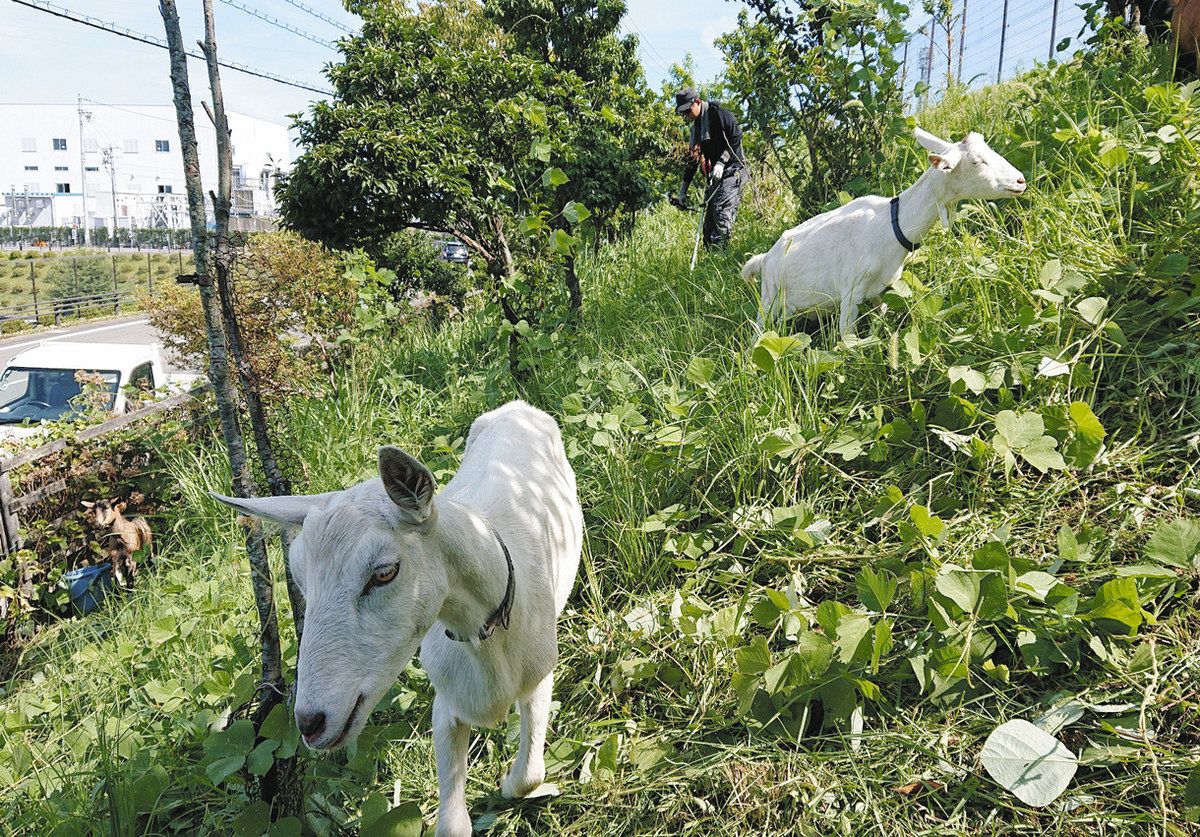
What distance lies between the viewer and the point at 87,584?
568cm

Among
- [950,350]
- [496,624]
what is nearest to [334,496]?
[496,624]

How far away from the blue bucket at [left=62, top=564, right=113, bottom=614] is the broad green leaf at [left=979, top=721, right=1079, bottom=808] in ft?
19.5

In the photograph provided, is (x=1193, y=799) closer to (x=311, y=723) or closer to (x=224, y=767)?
(x=311, y=723)

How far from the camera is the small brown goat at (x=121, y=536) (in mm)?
5801

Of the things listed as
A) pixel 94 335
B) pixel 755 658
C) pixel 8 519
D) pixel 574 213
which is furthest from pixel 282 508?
pixel 94 335

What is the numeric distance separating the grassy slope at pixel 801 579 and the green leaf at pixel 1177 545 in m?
0.14

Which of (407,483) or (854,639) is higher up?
(407,483)

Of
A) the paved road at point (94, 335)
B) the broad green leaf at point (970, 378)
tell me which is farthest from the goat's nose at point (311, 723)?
the paved road at point (94, 335)

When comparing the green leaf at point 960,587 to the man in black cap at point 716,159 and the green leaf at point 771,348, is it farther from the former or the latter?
the man in black cap at point 716,159

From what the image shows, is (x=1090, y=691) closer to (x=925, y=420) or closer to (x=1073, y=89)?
(x=925, y=420)

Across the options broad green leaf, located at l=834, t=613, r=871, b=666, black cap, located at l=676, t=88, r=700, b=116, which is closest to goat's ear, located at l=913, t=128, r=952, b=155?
broad green leaf, located at l=834, t=613, r=871, b=666

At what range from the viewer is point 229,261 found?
8.55ft

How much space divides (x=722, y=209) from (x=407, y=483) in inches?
243

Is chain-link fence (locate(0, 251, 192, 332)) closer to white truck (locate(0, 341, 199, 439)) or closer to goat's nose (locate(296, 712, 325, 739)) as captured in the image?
white truck (locate(0, 341, 199, 439))
